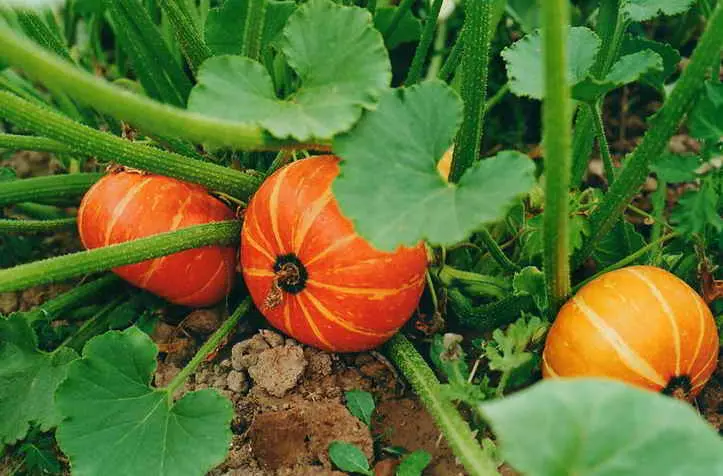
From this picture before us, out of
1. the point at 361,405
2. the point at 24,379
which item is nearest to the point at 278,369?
the point at 361,405

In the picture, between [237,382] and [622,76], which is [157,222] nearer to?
[237,382]

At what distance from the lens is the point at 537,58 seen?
1.96 meters

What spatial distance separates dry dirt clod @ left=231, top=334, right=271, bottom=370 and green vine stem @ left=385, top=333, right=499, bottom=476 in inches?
13.4

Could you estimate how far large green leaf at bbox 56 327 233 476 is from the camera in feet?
6.01

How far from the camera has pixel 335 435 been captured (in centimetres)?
213

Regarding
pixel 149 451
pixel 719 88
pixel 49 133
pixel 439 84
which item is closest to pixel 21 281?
pixel 49 133

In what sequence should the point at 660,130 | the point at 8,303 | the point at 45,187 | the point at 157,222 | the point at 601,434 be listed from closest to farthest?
the point at 601,434 → the point at 660,130 → the point at 157,222 → the point at 45,187 → the point at 8,303

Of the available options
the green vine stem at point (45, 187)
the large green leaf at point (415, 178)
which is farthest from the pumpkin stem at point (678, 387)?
the green vine stem at point (45, 187)

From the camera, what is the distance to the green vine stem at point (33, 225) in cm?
239

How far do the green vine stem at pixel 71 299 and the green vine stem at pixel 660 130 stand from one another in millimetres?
1361

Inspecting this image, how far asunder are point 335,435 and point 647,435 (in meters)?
1.10

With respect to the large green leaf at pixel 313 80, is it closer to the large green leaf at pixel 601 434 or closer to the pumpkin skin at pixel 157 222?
the pumpkin skin at pixel 157 222

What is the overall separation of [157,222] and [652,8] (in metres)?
1.37

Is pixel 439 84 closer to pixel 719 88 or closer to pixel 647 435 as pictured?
pixel 719 88
